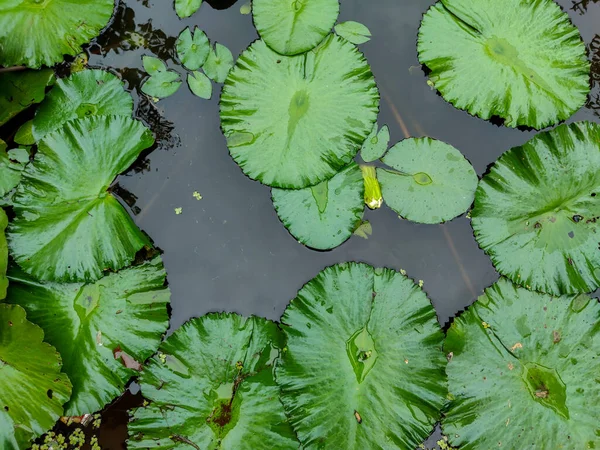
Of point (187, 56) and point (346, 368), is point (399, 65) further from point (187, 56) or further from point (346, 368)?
point (346, 368)

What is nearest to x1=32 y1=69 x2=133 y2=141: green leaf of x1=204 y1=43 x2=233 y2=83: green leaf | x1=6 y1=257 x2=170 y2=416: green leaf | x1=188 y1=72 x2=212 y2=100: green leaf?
x1=188 y1=72 x2=212 y2=100: green leaf

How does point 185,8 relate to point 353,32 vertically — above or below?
below

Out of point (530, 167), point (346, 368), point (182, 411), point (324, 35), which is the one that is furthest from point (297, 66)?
point (182, 411)

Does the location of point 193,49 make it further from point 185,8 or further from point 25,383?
point 25,383

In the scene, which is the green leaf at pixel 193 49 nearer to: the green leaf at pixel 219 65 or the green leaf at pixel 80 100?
the green leaf at pixel 219 65

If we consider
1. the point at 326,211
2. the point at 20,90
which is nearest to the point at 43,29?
the point at 20,90

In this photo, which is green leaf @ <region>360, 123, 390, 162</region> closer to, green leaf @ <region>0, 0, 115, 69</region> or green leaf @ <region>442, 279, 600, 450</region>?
green leaf @ <region>442, 279, 600, 450</region>
